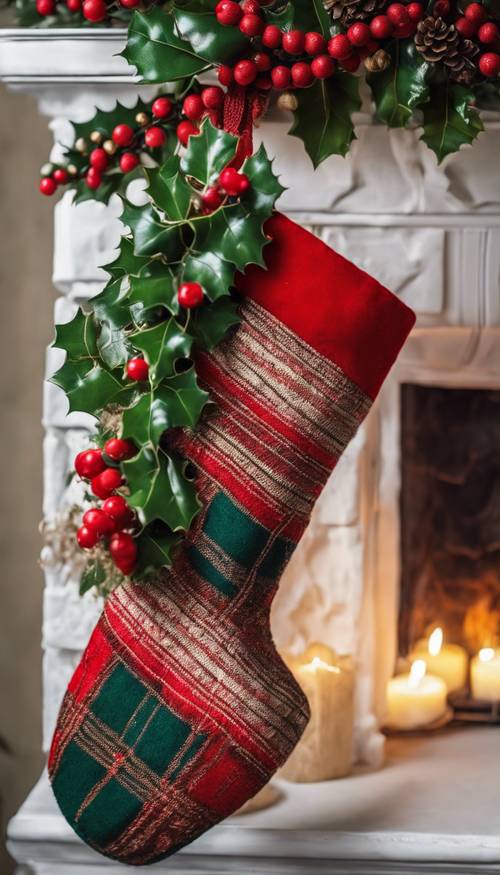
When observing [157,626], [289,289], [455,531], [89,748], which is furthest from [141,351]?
[455,531]

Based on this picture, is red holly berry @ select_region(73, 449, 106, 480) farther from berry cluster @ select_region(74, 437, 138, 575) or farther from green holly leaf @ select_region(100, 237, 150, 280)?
green holly leaf @ select_region(100, 237, 150, 280)

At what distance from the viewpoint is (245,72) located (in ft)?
3.28

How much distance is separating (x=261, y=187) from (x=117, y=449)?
0.27 metres

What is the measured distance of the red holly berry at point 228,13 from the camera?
0.99m

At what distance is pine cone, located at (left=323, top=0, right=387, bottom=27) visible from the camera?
1.00 metres

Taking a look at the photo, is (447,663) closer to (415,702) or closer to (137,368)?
(415,702)

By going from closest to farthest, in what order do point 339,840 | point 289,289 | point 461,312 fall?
point 289,289, point 339,840, point 461,312

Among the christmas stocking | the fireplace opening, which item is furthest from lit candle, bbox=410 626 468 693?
the christmas stocking

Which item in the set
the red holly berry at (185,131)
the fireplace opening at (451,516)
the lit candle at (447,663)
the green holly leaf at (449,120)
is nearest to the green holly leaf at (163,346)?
the red holly berry at (185,131)

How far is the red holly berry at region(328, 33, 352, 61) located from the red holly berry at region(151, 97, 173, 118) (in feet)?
0.63

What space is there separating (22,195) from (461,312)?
0.71 meters

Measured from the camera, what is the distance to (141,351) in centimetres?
94

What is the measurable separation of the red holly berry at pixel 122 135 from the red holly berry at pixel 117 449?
371 mm

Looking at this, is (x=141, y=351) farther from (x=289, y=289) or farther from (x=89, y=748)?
(x=89, y=748)
